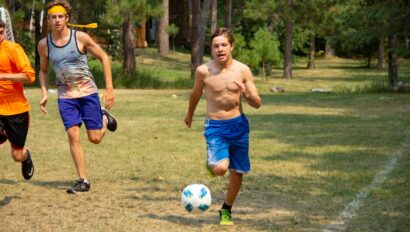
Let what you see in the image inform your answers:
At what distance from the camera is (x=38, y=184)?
877cm

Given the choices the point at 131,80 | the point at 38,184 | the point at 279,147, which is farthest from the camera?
the point at 131,80

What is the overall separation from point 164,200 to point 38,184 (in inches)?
73.4

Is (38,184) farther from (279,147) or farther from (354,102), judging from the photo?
(354,102)

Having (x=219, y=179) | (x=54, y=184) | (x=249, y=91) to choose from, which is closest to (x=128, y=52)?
(x=219, y=179)

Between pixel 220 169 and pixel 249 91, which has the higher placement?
pixel 249 91

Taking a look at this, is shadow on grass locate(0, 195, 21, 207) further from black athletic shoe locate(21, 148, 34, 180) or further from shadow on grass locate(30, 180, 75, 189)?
shadow on grass locate(30, 180, 75, 189)

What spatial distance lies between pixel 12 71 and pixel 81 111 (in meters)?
1.01

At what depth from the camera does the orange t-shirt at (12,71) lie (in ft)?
24.5

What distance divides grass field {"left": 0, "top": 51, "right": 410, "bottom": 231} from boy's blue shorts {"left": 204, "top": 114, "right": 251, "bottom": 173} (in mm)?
586

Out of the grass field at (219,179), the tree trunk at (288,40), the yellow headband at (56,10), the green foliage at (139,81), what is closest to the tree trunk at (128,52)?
the green foliage at (139,81)

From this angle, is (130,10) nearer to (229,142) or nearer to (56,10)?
(56,10)

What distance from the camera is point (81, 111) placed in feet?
27.0

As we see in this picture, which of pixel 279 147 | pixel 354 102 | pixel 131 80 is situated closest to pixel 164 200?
pixel 279 147

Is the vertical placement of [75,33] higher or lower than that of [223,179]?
higher
